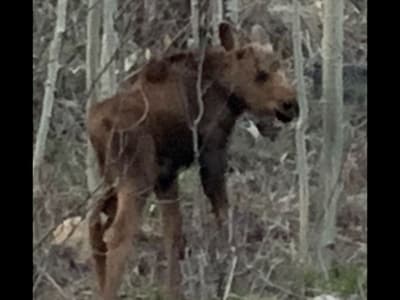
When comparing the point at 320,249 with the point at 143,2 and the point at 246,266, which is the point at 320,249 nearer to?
the point at 246,266

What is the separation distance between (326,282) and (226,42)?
166 cm

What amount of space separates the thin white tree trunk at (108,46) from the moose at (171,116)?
91cm

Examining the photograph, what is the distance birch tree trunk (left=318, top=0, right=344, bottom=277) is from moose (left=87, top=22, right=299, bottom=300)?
1.04 m

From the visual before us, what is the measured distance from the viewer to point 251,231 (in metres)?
7.93

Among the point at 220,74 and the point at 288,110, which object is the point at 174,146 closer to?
the point at 220,74

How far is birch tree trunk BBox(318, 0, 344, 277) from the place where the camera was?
295 inches

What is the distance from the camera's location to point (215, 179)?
6609 mm

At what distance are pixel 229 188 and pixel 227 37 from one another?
2.37 metres

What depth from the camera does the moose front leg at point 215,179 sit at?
6508 mm

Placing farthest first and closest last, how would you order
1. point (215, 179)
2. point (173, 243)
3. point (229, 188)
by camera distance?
1. point (229, 188)
2. point (173, 243)
3. point (215, 179)

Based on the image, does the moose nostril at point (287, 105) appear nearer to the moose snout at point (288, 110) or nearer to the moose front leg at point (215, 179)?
the moose snout at point (288, 110)

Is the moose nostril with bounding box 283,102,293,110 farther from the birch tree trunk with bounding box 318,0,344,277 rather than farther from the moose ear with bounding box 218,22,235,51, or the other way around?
the birch tree trunk with bounding box 318,0,344,277

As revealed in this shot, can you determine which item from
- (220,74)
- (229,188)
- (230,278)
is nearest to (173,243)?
(230,278)

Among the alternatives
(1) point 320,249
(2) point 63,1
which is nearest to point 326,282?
(1) point 320,249
